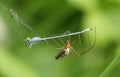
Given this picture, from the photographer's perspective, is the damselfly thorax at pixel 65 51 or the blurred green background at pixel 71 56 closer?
the damselfly thorax at pixel 65 51

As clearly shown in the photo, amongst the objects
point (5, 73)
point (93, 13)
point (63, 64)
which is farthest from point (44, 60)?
point (93, 13)

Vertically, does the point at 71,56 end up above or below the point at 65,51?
above

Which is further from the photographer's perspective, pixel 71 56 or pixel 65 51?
pixel 71 56

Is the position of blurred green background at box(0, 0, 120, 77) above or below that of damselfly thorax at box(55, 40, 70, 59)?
above

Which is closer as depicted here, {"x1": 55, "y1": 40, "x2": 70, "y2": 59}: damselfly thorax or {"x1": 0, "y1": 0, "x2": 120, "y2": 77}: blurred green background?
{"x1": 55, "y1": 40, "x2": 70, "y2": 59}: damselfly thorax

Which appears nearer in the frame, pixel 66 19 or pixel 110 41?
pixel 110 41

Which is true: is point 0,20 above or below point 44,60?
above

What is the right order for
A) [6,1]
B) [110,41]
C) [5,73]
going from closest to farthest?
[5,73], [110,41], [6,1]

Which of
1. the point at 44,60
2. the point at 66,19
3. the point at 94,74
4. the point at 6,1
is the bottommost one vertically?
the point at 94,74

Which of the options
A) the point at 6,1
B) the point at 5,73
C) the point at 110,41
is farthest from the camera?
the point at 6,1

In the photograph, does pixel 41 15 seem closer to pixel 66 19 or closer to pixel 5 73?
pixel 66 19

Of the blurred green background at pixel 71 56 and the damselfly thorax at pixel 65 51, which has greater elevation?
the blurred green background at pixel 71 56
